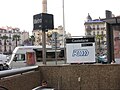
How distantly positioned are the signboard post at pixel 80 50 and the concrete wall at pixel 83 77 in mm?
2547

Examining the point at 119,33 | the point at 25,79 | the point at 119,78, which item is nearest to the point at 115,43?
the point at 119,33

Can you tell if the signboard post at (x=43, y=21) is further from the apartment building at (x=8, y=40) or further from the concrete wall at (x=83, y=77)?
the apartment building at (x=8, y=40)

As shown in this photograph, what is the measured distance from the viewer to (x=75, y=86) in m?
12.1

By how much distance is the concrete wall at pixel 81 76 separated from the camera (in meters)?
11.7

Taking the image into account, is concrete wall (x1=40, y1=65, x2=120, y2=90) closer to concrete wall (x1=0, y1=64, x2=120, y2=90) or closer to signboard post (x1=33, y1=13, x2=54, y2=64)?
concrete wall (x1=0, y1=64, x2=120, y2=90)

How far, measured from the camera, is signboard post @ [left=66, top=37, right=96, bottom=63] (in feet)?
48.3

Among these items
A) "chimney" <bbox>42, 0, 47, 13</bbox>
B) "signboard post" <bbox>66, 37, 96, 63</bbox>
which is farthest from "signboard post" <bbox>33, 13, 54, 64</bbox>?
"chimney" <bbox>42, 0, 47, 13</bbox>

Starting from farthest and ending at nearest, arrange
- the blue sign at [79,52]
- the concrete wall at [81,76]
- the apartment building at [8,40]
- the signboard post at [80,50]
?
the apartment building at [8,40] < the blue sign at [79,52] < the signboard post at [80,50] < the concrete wall at [81,76]

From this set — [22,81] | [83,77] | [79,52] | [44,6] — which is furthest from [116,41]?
[22,81]

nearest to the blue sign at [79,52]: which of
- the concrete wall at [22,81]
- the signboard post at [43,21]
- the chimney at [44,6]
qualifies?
the signboard post at [43,21]

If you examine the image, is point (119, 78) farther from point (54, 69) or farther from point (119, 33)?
point (119, 33)

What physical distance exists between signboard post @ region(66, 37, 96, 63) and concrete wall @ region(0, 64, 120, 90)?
8.36 ft

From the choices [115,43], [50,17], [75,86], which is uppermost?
[50,17]

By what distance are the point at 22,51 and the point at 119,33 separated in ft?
50.0
